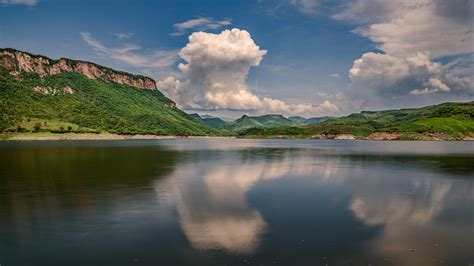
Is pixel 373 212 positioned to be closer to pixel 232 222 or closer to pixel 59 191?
pixel 232 222

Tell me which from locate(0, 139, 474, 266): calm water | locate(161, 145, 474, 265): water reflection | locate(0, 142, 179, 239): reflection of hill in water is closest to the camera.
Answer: locate(0, 139, 474, 266): calm water

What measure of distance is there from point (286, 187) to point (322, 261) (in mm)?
31188

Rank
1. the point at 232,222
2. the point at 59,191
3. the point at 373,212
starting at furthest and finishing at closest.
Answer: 1. the point at 59,191
2. the point at 373,212
3. the point at 232,222

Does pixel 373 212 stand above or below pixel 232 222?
below

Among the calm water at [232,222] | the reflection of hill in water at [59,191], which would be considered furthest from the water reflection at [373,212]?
the reflection of hill in water at [59,191]

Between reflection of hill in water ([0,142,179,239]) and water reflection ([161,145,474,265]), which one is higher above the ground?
reflection of hill in water ([0,142,179,239])

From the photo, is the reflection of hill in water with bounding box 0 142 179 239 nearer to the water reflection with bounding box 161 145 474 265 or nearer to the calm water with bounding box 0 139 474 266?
the calm water with bounding box 0 139 474 266

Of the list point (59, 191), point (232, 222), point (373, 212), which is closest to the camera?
point (232, 222)

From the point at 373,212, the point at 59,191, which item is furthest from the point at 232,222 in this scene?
the point at 59,191

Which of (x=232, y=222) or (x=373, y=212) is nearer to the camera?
(x=232, y=222)

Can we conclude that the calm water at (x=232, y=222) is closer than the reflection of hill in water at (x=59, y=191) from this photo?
Yes

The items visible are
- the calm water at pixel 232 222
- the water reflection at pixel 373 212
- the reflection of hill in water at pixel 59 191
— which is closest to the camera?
the calm water at pixel 232 222

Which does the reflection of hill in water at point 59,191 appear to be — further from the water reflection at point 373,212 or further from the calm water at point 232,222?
the water reflection at point 373,212

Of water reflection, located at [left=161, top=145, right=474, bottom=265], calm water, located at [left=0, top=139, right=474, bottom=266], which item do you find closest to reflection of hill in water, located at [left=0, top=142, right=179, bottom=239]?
calm water, located at [left=0, top=139, right=474, bottom=266]
